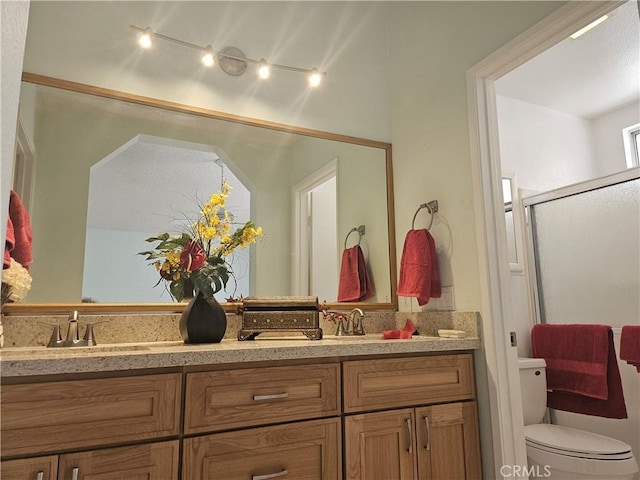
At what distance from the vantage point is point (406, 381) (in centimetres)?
161

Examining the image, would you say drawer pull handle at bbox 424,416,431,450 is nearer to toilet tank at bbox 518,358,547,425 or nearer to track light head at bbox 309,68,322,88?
toilet tank at bbox 518,358,547,425

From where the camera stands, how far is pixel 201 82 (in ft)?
6.73

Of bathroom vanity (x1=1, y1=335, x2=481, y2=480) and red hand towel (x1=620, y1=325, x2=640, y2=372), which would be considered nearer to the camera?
bathroom vanity (x1=1, y1=335, x2=481, y2=480)

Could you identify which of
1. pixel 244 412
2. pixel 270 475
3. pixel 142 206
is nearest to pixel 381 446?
pixel 270 475

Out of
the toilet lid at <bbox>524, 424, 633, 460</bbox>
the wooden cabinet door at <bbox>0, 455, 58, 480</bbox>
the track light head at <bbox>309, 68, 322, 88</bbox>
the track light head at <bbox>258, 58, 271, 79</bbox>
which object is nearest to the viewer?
the wooden cabinet door at <bbox>0, 455, 58, 480</bbox>

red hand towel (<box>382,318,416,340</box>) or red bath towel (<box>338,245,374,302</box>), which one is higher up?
red bath towel (<box>338,245,374,302</box>)

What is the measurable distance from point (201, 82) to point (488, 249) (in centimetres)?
148

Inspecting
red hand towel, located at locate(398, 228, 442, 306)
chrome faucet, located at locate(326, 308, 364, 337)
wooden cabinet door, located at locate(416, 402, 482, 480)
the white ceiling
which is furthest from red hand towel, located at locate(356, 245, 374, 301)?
the white ceiling

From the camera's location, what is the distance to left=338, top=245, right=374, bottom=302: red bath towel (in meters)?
2.19

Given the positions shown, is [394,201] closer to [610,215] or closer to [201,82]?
[201,82]

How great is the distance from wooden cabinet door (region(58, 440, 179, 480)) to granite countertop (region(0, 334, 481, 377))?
0.69 feet

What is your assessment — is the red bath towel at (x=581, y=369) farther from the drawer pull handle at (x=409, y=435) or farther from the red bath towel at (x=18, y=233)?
the red bath towel at (x=18, y=233)

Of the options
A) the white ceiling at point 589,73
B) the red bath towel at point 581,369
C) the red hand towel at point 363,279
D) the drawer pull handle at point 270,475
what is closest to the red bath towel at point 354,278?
the red hand towel at point 363,279

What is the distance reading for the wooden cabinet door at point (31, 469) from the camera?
3.43 feet
